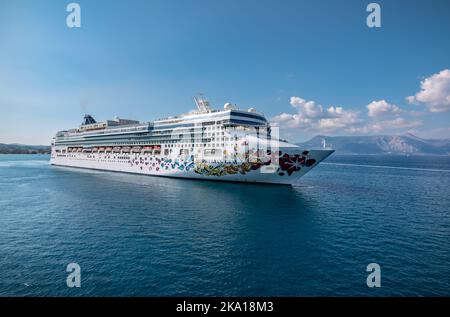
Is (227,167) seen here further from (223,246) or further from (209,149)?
(223,246)

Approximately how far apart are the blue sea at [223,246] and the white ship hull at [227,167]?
28.5 ft

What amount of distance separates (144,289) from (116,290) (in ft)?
→ 4.92

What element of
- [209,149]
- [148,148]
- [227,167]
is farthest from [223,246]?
[148,148]

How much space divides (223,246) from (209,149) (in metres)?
30.2

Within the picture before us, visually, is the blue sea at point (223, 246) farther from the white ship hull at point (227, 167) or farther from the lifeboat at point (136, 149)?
the lifeboat at point (136, 149)

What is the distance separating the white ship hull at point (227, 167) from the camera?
125 feet

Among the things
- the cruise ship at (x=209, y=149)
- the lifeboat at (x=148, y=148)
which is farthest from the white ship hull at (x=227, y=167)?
the lifeboat at (x=148, y=148)

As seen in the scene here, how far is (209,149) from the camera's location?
45.9 meters

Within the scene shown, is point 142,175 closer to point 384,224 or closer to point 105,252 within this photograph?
point 105,252

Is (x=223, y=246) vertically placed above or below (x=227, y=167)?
below
